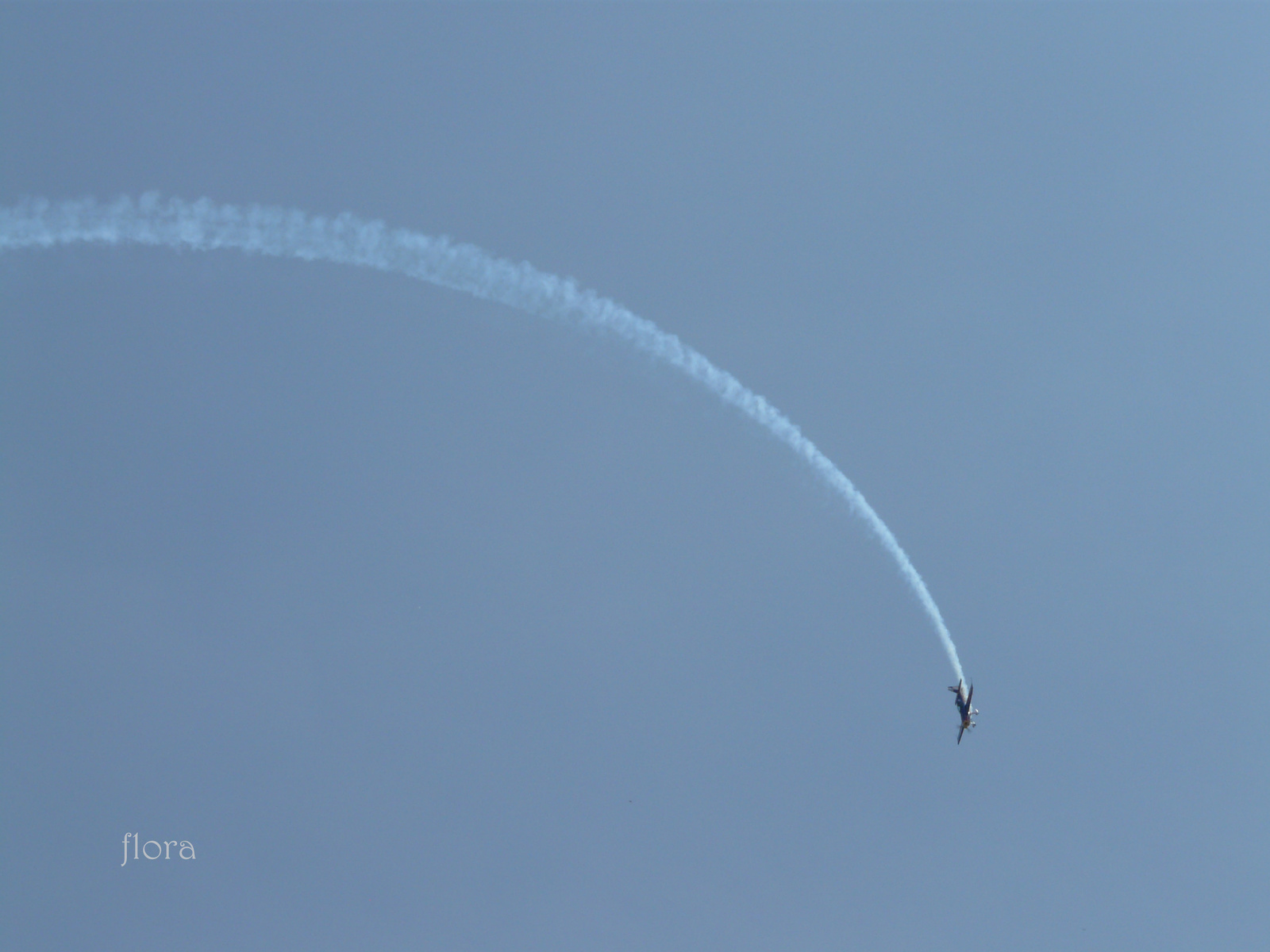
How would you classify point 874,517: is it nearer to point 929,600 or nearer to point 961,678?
point 929,600

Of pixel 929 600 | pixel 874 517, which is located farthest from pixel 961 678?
pixel 874 517

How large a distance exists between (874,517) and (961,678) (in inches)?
317

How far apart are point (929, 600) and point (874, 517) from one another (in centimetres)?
482

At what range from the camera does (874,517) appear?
39.8 meters

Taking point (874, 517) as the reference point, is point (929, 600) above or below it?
below

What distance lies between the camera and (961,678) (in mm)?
41156

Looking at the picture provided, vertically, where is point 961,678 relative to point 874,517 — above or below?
below

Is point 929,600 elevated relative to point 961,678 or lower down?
elevated

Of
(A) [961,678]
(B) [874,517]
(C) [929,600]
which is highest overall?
(B) [874,517]

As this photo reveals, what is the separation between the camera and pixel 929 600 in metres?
41.5
